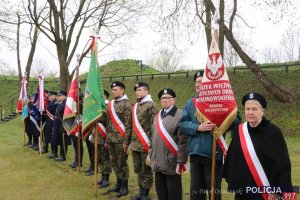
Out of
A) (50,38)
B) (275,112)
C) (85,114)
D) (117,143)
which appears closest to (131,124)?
(117,143)

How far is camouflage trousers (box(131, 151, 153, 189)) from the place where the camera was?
635cm

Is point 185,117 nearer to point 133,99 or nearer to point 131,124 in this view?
point 131,124

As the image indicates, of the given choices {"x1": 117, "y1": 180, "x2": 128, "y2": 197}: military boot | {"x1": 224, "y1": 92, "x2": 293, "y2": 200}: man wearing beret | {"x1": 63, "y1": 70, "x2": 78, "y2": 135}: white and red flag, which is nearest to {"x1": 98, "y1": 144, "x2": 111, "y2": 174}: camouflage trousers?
{"x1": 117, "y1": 180, "x2": 128, "y2": 197}: military boot

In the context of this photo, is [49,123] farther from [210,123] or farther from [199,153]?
[210,123]

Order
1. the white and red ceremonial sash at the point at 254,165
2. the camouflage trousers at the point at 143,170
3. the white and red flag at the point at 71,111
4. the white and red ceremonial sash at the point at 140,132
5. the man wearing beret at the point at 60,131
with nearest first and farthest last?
the white and red ceremonial sash at the point at 254,165
the white and red ceremonial sash at the point at 140,132
the camouflage trousers at the point at 143,170
the white and red flag at the point at 71,111
the man wearing beret at the point at 60,131

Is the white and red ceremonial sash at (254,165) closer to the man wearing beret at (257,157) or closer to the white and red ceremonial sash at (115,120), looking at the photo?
the man wearing beret at (257,157)

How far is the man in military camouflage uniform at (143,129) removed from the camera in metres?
6.28

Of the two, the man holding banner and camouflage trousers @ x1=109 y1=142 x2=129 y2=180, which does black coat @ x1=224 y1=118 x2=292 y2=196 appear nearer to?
the man holding banner

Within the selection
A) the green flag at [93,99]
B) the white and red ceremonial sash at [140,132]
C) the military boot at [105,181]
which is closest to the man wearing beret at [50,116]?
the military boot at [105,181]

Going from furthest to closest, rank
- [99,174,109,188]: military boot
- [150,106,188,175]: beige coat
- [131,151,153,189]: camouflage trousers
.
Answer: [99,174,109,188]: military boot, [131,151,153,189]: camouflage trousers, [150,106,188,175]: beige coat

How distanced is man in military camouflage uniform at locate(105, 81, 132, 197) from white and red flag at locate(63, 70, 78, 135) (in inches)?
88.3

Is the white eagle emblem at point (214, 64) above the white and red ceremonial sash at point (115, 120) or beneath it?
above

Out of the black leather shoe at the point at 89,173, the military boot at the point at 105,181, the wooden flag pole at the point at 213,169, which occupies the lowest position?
the black leather shoe at the point at 89,173

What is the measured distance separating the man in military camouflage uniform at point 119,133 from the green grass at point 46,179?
0.33m
